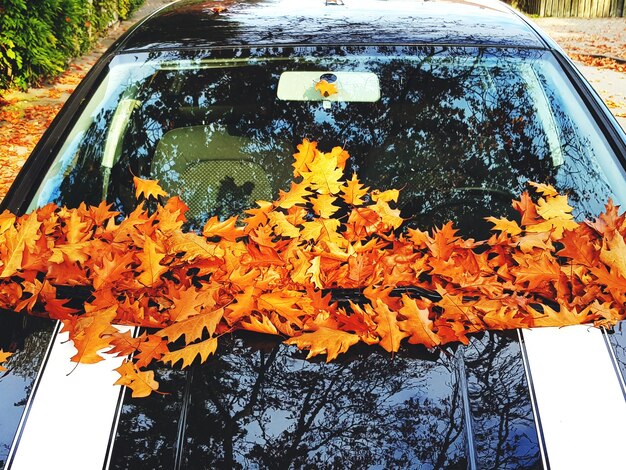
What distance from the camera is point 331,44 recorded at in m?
2.36

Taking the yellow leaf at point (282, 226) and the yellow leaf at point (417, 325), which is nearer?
the yellow leaf at point (417, 325)

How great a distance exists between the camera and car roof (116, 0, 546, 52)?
2408 mm

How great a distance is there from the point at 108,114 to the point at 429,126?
42.0 inches

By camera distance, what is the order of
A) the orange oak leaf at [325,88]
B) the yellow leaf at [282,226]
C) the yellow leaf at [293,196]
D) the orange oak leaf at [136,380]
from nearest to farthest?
1. the orange oak leaf at [136,380]
2. the yellow leaf at [282,226]
3. the yellow leaf at [293,196]
4. the orange oak leaf at [325,88]

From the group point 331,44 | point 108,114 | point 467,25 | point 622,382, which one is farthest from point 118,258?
point 467,25

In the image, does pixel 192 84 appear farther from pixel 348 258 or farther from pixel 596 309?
pixel 596 309

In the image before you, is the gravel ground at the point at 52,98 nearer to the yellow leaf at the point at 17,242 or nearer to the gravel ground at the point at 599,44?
the gravel ground at the point at 599,44

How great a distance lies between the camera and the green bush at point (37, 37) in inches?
283

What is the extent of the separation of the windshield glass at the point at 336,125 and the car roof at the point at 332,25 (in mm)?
59

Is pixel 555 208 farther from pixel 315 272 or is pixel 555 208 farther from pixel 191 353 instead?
pixel 191 353

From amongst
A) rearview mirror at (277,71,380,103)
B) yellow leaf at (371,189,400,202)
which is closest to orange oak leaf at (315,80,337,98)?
rearview mirror at (277,71,380,103)

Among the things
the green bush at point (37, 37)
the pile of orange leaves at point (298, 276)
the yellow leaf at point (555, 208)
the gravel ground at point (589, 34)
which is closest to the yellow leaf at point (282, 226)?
the pile of orange leaves at point (298, 276)

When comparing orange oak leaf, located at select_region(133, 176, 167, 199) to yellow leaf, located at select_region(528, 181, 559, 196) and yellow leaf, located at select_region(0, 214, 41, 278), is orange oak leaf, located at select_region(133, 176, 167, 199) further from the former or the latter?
yellow leaf, located at select_region(528, 181, 559, 196)

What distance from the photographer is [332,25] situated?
2.51 metres
